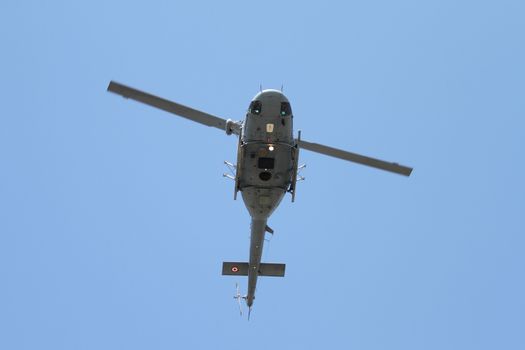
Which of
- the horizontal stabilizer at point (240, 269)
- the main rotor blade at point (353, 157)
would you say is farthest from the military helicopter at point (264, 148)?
the horizontal stabilizer at point (240, 269)

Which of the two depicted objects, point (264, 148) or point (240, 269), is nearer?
point (264, 148)

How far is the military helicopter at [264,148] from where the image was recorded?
31.6 metres

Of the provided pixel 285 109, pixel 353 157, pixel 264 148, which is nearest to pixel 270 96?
pixel 285 109

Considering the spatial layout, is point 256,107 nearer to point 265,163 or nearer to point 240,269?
point 265,163

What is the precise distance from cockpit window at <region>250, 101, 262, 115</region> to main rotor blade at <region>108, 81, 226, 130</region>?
197cm

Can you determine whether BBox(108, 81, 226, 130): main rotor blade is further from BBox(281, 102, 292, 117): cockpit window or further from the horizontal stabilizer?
the horizontal stabilizer

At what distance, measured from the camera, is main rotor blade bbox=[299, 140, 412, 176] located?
110 feet

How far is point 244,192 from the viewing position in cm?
3344

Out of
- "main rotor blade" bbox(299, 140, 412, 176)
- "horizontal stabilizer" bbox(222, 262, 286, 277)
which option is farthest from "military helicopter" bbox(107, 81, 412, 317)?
"horizontal stabilizer" bbox(222, 262, 286, 277)

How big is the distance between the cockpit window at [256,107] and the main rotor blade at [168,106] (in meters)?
1.97

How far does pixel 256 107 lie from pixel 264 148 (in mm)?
1683

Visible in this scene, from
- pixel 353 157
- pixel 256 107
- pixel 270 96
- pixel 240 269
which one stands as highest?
pixel 270 96

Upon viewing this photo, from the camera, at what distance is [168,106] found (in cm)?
3228

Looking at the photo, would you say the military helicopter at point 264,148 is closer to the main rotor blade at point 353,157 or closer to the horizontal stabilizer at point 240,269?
the main rotor blade at point 353,157
